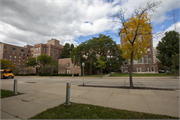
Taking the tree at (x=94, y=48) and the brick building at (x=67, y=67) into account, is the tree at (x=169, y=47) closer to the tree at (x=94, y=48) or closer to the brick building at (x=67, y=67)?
the tree at (x=94, y=48)

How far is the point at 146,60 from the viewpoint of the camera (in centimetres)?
4175

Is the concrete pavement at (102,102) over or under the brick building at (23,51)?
under

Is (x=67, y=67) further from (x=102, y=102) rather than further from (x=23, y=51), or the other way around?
(x=23, y=51)

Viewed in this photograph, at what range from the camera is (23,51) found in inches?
2753

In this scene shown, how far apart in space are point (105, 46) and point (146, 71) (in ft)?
70.7

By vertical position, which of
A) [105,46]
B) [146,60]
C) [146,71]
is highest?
[105,46]

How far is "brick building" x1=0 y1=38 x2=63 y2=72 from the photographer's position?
2395 inches

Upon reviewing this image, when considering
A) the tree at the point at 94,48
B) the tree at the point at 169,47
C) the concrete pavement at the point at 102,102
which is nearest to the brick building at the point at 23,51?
the tree at the point at 94,48

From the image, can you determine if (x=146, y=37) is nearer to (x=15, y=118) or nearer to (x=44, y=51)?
(x=15, y=118)

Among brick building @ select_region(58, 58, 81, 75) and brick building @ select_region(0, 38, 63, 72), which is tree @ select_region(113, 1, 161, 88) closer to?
brick building @ select_region(58, 58, 81, 75)

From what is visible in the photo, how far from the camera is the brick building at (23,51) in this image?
2395 inches

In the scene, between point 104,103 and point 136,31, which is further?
point 136,31

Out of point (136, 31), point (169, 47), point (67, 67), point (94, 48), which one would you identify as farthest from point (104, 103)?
point (67, 67)

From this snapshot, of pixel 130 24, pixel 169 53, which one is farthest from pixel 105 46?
pixel 130 24
